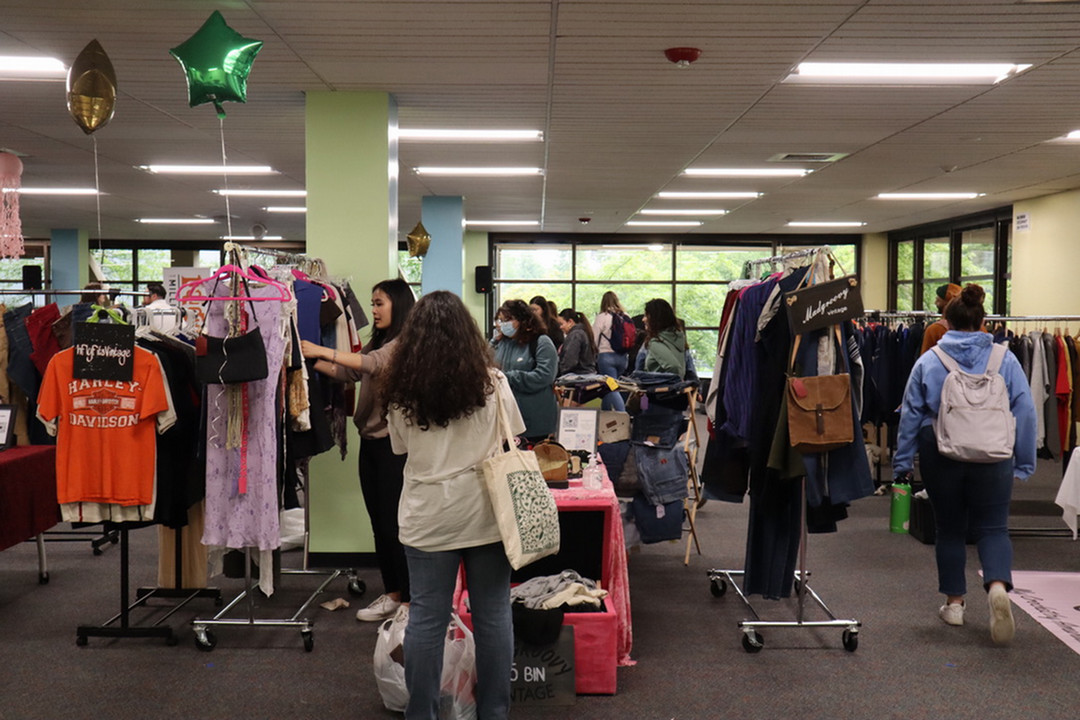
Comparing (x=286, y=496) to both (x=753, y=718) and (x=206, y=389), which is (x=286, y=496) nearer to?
(x=206, y=389)

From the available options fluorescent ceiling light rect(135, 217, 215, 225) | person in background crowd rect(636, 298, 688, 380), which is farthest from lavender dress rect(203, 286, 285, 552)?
fluorescent ceiling light rect(135, 217, 215, 225)

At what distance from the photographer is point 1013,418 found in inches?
167

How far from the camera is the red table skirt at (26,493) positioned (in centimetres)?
454

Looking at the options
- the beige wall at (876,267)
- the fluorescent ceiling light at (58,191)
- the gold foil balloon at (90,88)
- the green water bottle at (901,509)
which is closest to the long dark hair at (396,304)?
the gold foil balloon at (90,88)

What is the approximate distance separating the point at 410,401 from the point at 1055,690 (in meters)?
2.80

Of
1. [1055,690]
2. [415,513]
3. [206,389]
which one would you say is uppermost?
[206,389]

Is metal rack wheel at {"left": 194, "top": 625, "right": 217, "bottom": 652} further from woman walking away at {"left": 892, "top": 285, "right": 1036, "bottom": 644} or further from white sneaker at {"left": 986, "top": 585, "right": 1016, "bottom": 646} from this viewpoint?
white sneaker at {"left": 986, "top": 585, "right": 1016, "bottom": 646}

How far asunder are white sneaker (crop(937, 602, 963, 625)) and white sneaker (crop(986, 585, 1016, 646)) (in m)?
0.30

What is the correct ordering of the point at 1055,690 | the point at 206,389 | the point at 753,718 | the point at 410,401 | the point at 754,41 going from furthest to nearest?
the point at 754,41
the point at 206,389
the point at 1055,690
the point at 753,718
the point at 410,401

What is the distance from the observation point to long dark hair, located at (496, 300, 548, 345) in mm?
5723

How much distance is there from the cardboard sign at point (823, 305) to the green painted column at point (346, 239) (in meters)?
2.56

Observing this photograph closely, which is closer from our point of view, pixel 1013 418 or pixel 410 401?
pixel 410 401

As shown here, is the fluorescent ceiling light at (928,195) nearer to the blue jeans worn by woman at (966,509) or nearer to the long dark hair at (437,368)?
the blue jeans worn by woman at (966,509)

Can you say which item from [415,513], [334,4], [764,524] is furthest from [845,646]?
[334,4]
